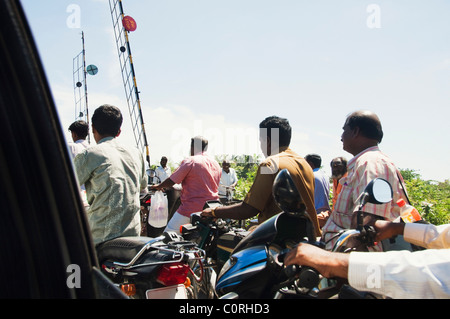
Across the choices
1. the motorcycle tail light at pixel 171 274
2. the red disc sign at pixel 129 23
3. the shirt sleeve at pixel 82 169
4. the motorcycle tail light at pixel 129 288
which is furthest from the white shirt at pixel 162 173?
the motorcycle tail light at pixel 171 274

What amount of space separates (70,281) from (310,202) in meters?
2.59

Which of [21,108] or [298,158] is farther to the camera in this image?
[298,158]

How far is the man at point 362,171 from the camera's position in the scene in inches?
109

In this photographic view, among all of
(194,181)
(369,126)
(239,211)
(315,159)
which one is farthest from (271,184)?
(315,159)

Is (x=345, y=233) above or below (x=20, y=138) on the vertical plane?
below

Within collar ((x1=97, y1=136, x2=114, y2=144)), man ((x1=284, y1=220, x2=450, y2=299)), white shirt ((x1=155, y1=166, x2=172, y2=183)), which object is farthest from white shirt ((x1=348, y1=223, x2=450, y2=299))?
white shirt ((x1=155, y1=166, x2=172, y2=183))

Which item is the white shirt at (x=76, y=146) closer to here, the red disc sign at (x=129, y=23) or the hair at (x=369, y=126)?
the hair at (x=369, y=126)

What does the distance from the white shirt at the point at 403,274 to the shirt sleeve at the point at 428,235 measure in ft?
1.99

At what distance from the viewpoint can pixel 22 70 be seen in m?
0.82

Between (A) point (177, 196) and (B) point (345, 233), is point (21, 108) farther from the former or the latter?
(A) point (177, 196)

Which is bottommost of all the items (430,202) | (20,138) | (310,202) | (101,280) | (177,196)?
(430,202)

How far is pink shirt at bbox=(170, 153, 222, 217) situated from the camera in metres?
4.82

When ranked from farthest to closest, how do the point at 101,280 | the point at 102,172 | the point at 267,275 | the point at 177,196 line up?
the point at 177,196, the point at 102,172, the point at 267,275, the point at 101,280
